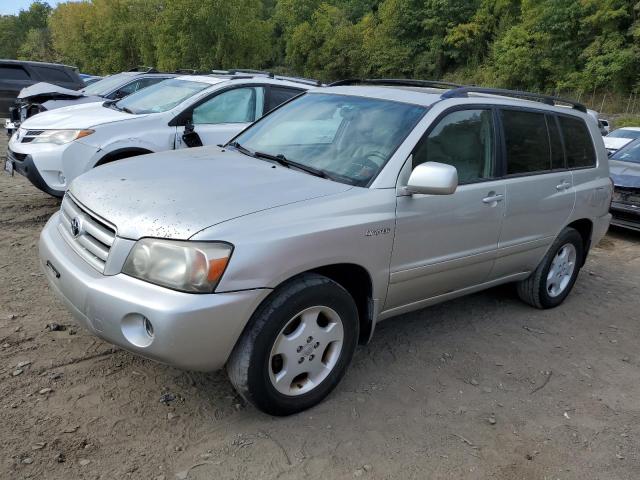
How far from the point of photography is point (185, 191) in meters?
2.98

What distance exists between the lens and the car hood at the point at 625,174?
7570 millimetres

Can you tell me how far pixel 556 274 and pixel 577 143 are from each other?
44.3 inches

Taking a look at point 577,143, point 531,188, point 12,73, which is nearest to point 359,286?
point 531,188

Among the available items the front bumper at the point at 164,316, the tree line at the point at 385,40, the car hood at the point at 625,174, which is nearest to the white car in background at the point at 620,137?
the car hood at the point at 625,174

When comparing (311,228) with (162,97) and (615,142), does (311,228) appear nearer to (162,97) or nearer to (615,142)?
(162,97)

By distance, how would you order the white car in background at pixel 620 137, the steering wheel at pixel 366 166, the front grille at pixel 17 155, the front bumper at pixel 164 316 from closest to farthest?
the front bumper at pixel 164 316 → the steering wheel at pixel 366 166 → the front grille at pixel 17 155 → the white car in background at pixel 620 137

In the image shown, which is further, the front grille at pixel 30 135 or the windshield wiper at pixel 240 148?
the front grille at pixel 30 135

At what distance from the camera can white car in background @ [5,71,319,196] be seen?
19.3 ft

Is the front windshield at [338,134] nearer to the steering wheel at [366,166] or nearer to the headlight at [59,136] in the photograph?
the steering wheel at [366,166]

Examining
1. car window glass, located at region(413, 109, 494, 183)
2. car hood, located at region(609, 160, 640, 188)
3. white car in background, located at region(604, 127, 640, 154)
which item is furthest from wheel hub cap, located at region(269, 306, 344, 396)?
white car in background, located at region(604, 127, 640, 154)

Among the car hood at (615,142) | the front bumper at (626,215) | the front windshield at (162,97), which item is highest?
the front windshield at (162,97)

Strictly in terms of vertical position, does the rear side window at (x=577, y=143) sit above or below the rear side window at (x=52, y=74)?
above

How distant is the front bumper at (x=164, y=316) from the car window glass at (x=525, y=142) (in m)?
2.30

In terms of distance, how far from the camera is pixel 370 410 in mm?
3156
